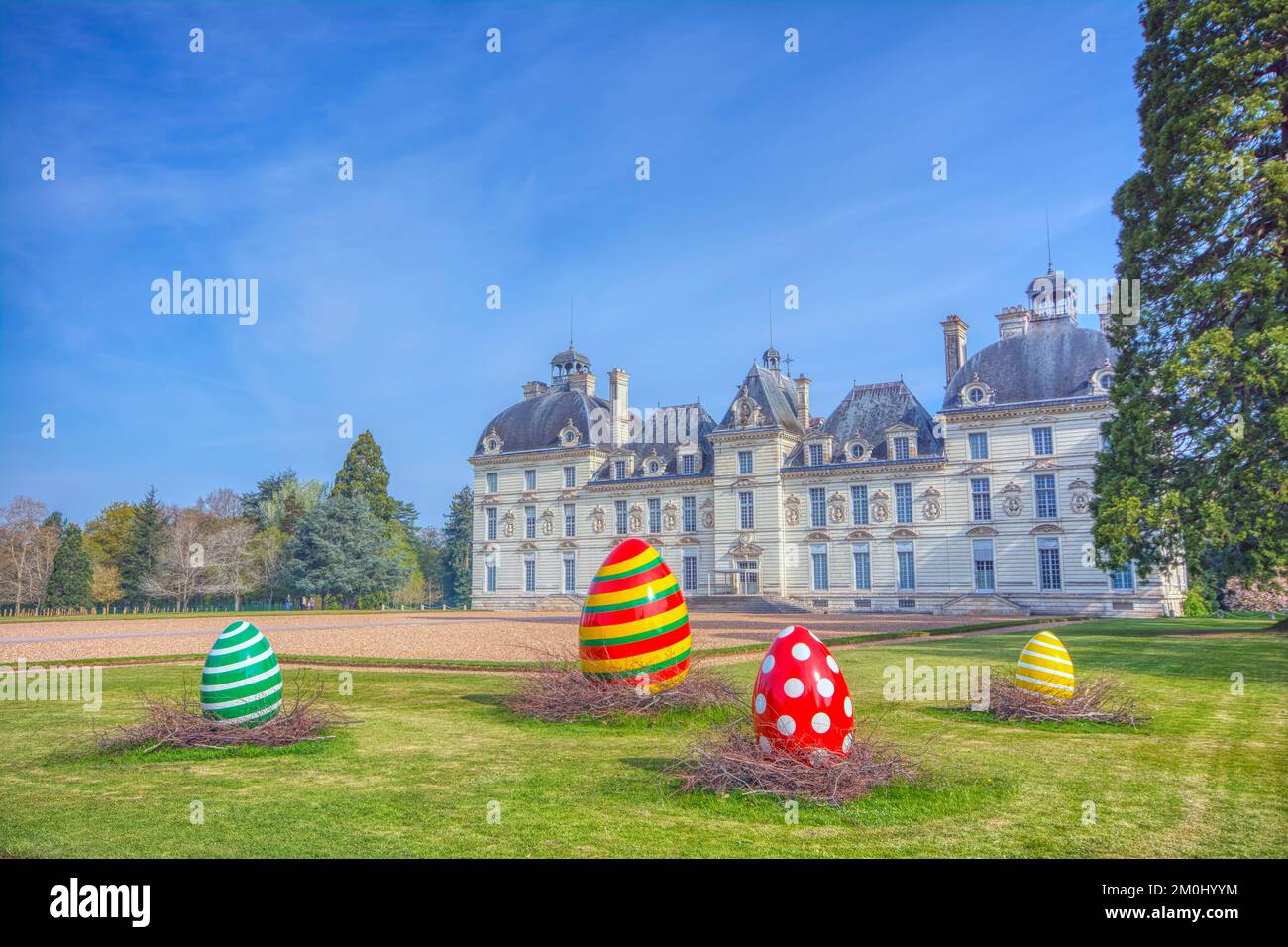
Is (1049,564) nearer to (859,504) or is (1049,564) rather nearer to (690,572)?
(859,504)

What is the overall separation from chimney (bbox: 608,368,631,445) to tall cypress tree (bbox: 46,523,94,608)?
3782 cm

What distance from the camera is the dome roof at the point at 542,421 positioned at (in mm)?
61625

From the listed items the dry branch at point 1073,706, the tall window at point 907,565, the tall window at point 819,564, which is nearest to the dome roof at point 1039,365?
the tall window at point 907,565

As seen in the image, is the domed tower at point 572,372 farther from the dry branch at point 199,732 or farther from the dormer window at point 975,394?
the dry branch at point 199,732

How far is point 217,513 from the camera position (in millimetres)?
79875

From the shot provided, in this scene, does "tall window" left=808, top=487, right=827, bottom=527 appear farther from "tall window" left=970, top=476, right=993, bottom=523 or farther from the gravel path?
the gravel path

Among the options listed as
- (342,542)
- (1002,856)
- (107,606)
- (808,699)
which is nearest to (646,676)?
(808,699)

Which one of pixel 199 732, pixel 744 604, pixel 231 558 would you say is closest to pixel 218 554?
pixel 231 558

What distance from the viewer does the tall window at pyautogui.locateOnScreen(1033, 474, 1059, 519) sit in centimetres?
4647

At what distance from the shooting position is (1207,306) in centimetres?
2377

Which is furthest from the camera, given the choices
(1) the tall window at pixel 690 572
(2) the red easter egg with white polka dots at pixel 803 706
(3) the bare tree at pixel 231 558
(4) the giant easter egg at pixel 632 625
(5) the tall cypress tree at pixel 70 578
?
(3) the bare tree at pixel 231 558

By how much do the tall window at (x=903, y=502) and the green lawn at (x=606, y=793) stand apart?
38.1 meters
